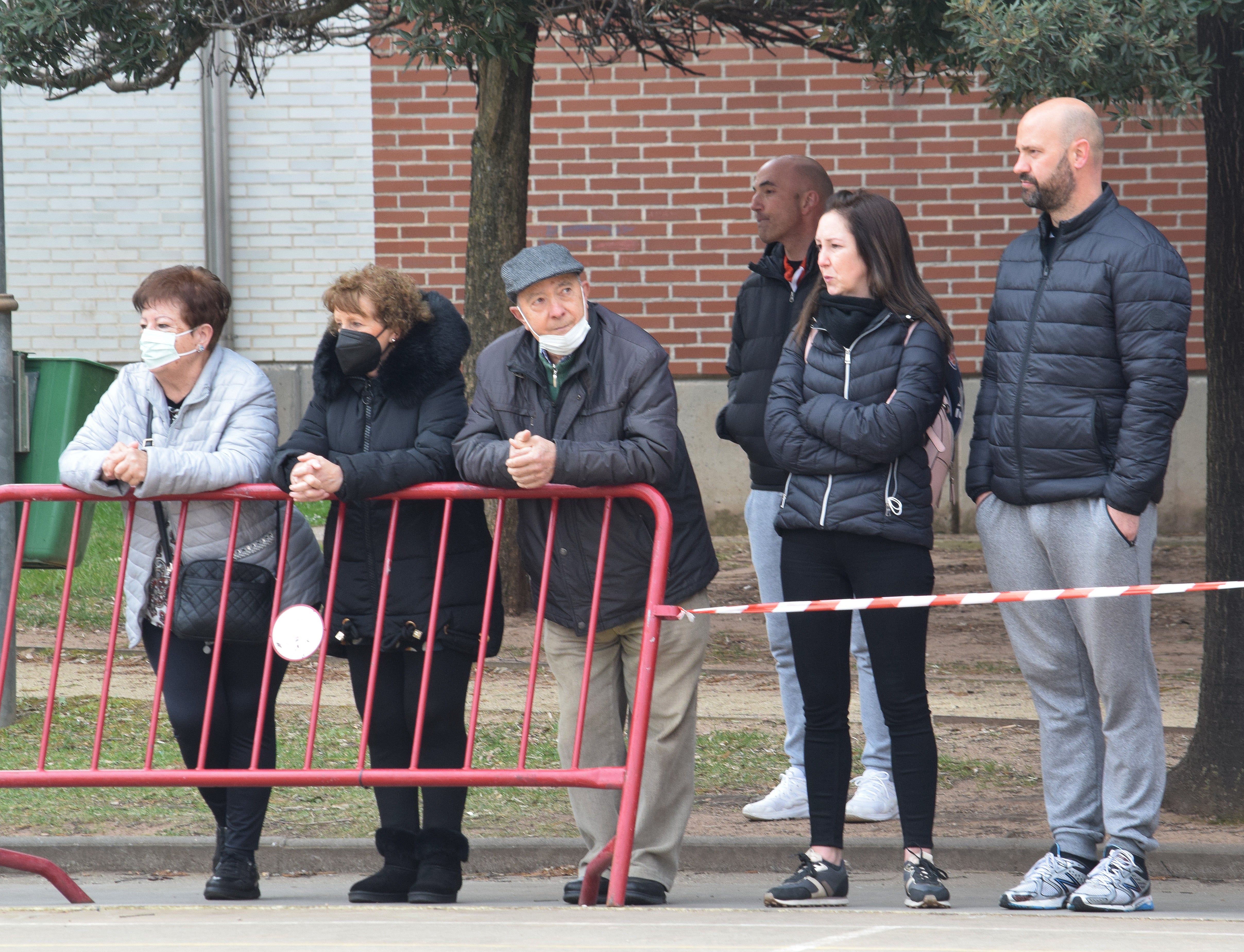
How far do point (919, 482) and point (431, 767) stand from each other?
1578 mm

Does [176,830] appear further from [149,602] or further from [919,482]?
[919,482]

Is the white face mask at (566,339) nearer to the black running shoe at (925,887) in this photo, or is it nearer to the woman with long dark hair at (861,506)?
the woman with long dark hair at (861,506)

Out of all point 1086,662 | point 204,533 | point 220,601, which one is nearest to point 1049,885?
point 1086,662

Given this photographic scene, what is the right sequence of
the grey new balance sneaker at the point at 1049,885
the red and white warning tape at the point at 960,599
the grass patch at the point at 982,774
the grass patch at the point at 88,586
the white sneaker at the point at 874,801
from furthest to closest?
the grass patch at the point at 88,586, the grass patch at the point at 982,774, the white sneaker at the point at 874,801, the grey new balance sneaker at the point at 1049,885, the red and white warning tape at the point at 960,599

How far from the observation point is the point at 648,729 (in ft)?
13.6

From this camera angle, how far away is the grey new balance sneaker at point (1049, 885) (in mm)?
3902

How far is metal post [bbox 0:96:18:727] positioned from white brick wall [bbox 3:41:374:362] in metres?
5.75

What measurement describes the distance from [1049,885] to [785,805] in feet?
4.18

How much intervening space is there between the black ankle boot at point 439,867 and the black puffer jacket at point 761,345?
5.11 ft

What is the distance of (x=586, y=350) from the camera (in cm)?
413

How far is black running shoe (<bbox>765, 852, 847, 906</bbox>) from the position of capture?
13.0 ft

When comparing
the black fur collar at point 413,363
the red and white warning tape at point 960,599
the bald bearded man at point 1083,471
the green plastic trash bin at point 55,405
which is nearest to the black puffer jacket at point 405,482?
the black fur collar at point 413,363

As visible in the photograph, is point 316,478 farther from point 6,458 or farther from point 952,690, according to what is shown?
point 952,690

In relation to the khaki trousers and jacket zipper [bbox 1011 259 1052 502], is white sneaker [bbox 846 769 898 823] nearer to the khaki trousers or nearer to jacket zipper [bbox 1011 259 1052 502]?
the khaki trousers
